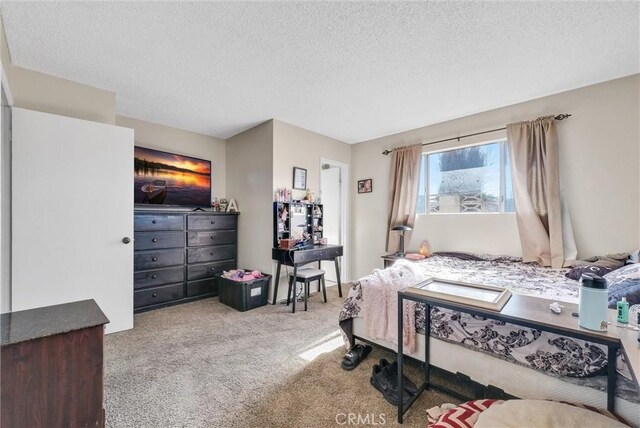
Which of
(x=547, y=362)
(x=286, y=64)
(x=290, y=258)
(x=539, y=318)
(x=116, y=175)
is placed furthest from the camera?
(x=290, y=258)

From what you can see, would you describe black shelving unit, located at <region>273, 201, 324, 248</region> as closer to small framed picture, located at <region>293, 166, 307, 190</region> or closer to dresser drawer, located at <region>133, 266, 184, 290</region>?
small framed picture, located at <region>293, 166, 307, 190</region>

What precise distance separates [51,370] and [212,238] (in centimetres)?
276

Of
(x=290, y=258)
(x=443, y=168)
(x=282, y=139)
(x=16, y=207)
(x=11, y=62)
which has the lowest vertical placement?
(x=290, y=258)

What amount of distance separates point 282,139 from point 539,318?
10.7 feet

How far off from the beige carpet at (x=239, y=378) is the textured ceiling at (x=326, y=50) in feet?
8.20

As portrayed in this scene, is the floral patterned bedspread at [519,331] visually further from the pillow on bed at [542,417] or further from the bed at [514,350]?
the pillow on bed at [542,417]

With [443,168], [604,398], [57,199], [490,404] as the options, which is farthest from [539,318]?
[57,199]

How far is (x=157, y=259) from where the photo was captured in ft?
10.7

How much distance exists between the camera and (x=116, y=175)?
2.56 m

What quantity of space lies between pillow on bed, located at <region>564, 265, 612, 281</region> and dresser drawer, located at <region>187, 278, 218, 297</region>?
406 centimetres

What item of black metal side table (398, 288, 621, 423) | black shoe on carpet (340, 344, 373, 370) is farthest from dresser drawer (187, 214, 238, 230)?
black metal side table (398, 288, 621, 423)

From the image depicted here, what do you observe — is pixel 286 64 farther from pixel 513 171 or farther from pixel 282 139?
pixel 513 171

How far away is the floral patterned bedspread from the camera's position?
4.14 feet

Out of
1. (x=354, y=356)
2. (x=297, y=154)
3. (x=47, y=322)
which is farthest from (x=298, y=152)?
(x=47, y=322)
